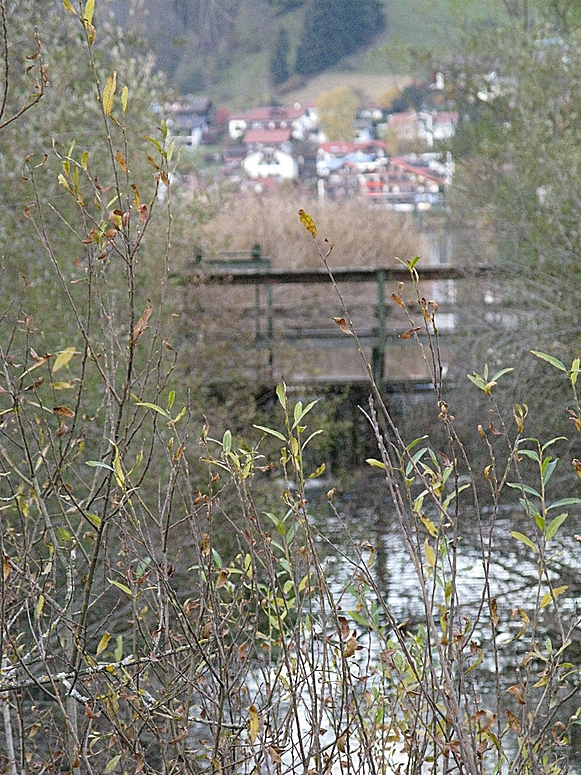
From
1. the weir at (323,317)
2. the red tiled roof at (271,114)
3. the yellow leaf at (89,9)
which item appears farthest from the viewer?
the red tiled roof at (271,114)

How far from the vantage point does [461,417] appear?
655 centimetres

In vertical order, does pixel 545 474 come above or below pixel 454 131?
above

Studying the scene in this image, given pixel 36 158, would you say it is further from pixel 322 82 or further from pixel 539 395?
pixel 322 82

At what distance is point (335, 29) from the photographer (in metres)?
25.6

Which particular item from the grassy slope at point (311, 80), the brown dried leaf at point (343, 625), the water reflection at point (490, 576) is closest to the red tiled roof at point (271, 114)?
the grassy slope at point (311, 80)

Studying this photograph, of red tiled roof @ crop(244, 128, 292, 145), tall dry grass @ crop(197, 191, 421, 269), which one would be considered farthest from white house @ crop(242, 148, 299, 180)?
tall dry grass @ crop(197, 191, 421, 269)

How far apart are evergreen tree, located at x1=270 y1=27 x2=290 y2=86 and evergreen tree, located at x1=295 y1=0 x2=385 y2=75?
368 mm

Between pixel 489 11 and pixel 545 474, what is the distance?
913cm

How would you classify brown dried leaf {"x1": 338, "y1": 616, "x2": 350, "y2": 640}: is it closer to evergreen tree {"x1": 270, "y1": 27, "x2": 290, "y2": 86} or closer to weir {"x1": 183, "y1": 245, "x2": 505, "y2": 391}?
weir {"x1": 183, "y1": 245, "x2": 505, "y2": 391}

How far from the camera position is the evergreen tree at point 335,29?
80.7 ft

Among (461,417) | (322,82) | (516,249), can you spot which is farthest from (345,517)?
(322,82)

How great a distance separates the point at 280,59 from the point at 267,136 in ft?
15.1

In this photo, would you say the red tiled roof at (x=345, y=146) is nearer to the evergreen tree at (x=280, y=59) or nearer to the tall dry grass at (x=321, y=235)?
the evergreen tree at (x=280, y=59)

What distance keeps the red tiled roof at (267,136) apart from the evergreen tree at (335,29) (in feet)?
10.4
